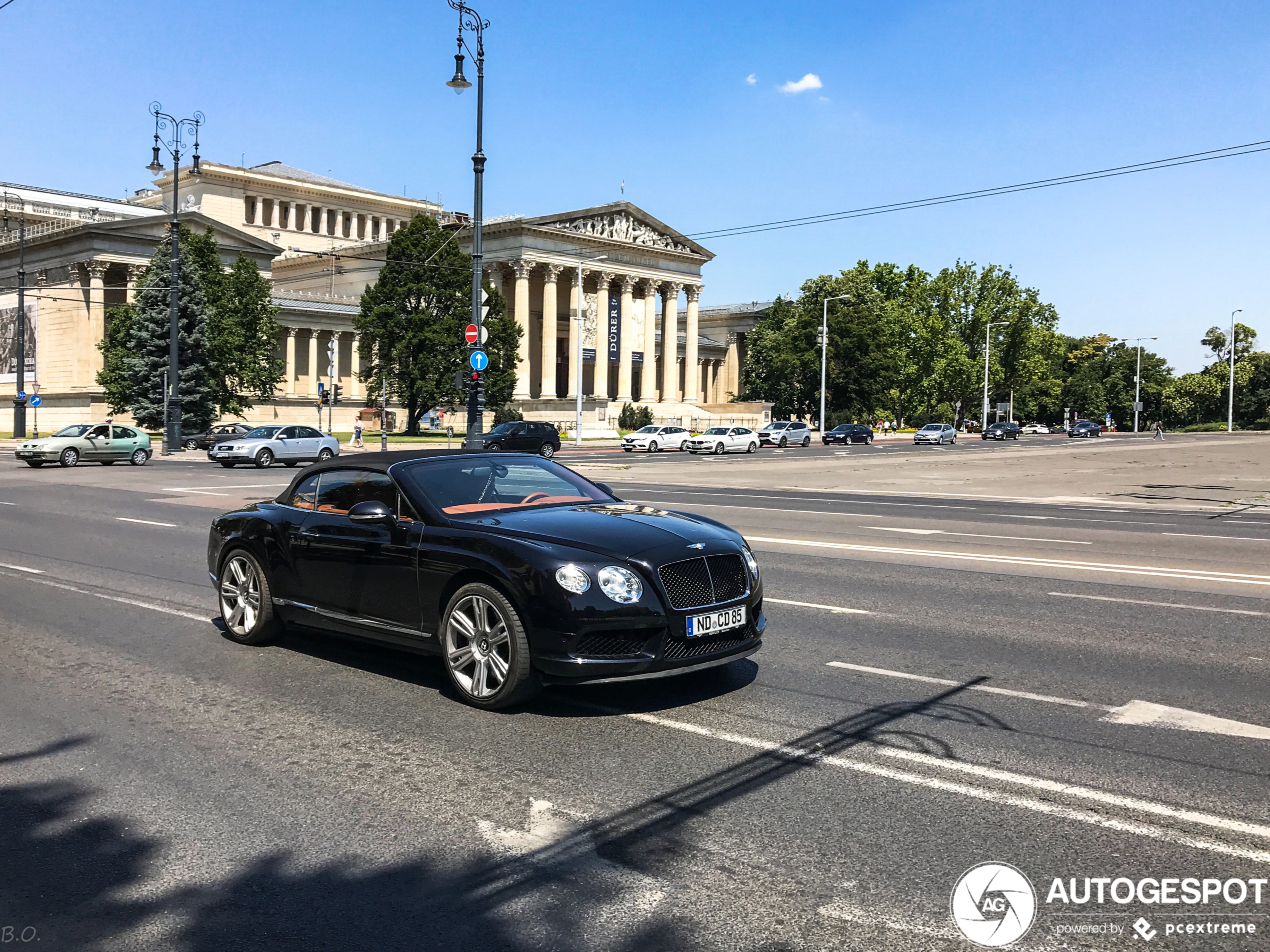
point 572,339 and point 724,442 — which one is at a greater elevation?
point 572,339

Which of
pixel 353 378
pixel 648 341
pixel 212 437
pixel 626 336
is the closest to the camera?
pixel 212 437

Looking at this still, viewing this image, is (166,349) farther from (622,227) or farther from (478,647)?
(478,647)

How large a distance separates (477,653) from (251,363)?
62.7 meters

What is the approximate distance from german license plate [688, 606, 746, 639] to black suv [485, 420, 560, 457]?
145ft

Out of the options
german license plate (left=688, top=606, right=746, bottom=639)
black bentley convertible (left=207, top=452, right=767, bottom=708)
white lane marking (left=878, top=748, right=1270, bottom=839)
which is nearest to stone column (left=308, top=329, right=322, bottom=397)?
black bentley convertible (left=207, top=452, right=767, bottom=708)

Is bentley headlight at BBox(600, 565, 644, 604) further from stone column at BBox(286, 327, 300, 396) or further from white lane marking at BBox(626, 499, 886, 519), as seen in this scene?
stone column at BBox(286, 327, 300, 396)

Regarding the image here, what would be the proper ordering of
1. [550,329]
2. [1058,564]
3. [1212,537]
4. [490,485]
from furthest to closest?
[550,329] → [1212,537] → [1058,564] → [490,485]

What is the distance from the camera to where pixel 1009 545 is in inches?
590

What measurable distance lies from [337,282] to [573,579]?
102887 mm

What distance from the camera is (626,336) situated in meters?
92.8

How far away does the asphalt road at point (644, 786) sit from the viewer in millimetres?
3658

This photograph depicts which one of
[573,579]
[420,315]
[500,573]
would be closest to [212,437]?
[420,315]

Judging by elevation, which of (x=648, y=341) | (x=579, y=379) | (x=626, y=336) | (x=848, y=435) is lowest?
(x=848, y=435)

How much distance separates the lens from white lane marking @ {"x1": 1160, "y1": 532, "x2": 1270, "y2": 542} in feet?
54.3
